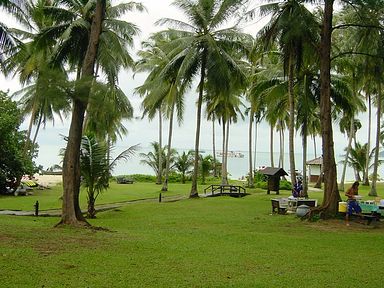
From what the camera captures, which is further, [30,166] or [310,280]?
[30,166]

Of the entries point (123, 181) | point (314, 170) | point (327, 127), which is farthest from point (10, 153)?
point (314, 170)

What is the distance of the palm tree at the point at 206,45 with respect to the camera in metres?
22.8

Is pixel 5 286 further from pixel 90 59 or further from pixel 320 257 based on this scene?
pixel 90 59

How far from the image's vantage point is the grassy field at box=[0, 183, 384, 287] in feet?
20.4

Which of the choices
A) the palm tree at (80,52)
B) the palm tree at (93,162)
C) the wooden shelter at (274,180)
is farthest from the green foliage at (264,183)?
the palm tree at (93,162)

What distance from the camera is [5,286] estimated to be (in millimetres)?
5555

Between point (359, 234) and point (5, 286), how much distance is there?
9.06 meters

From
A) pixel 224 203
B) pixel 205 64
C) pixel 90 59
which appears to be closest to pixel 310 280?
pixel 90 59

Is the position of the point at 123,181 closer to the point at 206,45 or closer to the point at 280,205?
the point at 206,45

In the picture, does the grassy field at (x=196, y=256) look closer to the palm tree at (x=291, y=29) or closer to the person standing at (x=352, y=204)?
the person standing at (x=352, y=204)

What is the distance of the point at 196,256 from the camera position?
A: 8.09 meters

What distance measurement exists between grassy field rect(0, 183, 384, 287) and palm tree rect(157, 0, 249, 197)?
1084 cm

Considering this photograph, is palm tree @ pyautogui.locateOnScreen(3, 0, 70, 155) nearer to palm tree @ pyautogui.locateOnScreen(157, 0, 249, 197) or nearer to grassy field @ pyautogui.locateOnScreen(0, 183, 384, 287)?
grassy field @ pyautogui.locateOnScreen(0, 183, 384, 287)

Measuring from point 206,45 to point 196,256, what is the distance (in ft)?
55.9
